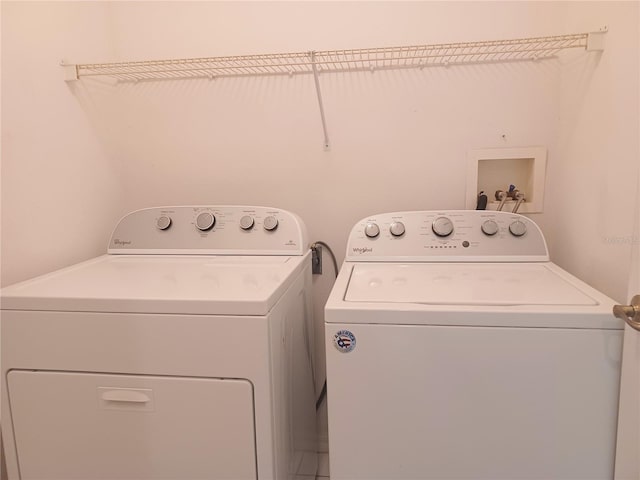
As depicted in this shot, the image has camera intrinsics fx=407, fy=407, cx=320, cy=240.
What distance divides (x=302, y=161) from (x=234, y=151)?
0.93 feet

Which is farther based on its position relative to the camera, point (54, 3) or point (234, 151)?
point (234, 151)

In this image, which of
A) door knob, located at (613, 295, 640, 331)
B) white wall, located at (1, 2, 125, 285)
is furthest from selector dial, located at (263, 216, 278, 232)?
door knob, located at (613, 295, 640, 331)

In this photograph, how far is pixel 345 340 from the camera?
2.88 feet

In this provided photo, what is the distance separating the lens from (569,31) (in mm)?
1382

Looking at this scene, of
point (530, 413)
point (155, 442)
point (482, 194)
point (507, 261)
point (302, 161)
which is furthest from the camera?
point (302, 161)

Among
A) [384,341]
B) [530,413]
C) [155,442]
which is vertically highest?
[384,341]

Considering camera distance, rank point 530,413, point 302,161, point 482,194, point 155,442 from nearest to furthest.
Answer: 1. point 530,413
2. point 155,442
3. point 482,194
4. point 302,161

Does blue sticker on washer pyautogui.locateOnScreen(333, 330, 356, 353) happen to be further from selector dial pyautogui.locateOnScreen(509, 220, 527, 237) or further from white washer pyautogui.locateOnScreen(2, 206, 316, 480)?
selector dial pyautogui.locateOnScreen(509, 220, 527, 237)

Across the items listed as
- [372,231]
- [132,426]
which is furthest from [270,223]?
[132,426]

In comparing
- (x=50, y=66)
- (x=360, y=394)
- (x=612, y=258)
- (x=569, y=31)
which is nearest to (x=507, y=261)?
(x=612, y=258)

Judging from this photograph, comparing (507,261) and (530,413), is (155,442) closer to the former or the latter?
(530,413)

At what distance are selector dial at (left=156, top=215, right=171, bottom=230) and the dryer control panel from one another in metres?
0.65

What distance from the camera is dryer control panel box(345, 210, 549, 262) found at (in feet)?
4.28

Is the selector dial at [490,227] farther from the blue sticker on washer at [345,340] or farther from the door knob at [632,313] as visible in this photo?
the blue sticker on washer at [345,340]
